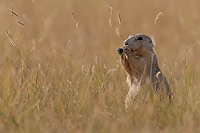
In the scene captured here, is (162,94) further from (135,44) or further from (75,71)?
(75,71)

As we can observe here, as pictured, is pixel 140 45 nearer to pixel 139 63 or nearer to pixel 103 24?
pixel 139 63

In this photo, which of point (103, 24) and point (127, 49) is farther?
point (103, 24)

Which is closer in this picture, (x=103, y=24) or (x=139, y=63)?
(x=139, y=63)

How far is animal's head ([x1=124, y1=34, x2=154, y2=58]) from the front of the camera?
15.0 feet

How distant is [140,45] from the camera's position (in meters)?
4.61

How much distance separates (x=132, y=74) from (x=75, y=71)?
821 millimetres

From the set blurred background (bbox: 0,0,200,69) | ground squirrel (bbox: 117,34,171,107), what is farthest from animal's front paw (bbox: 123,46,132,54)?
blurred background (bbox: 0,0,200,69)

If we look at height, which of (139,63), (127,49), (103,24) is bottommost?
(139,63)

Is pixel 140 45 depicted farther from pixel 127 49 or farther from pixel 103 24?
pixel 103 24

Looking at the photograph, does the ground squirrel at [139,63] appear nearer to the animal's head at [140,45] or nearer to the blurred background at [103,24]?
the animal's head at [140,45]

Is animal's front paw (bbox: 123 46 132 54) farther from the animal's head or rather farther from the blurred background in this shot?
the blurred background

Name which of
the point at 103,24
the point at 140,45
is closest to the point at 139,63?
the point at 140,45

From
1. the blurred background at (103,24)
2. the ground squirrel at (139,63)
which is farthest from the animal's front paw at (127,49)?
the blurred background at (103,24)

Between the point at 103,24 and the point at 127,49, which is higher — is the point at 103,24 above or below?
above
